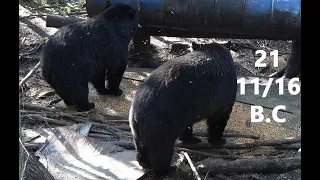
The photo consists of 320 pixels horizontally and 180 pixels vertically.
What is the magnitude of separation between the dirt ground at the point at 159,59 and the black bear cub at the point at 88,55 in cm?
39

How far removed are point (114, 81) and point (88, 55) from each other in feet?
2.89

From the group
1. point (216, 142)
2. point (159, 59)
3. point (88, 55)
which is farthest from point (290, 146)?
point (159, 59)

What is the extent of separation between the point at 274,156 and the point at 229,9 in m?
3.79

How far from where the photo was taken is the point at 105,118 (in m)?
7.34

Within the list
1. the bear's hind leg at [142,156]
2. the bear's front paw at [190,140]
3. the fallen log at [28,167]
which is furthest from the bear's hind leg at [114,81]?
the fallen log at [28,167]

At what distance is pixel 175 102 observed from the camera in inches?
215

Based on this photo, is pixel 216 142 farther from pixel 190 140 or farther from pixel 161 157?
pixel 161 157

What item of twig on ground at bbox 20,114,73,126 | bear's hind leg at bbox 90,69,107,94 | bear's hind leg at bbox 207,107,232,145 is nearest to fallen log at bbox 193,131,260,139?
bear's hind leg at bbox 207,107,232,145

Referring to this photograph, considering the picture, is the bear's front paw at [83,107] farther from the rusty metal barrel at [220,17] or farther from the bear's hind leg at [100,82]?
the rusty metal barrel at [220,17]

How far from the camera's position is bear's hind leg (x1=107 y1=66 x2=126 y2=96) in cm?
834

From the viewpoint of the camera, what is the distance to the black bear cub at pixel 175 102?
5.36m
